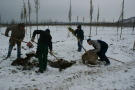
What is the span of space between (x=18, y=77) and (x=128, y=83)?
4448mm

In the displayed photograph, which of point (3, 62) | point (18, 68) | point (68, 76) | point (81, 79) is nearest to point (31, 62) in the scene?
point (18, 68)

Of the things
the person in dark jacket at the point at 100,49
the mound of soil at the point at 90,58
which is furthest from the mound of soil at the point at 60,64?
the person in dark jacket at the point at 100,49

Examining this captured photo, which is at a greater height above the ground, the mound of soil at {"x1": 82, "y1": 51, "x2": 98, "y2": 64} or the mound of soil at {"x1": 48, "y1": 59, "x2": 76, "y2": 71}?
the mound of soil at {"x1": 82, "y1": 51, "x2": 98, "y2": 64}

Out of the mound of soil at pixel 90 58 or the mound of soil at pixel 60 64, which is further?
the mound of soil at pixel 90 58

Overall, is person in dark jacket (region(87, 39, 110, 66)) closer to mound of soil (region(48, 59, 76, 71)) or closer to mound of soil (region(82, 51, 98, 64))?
mound of soil (region(82, 51, 98, 64))

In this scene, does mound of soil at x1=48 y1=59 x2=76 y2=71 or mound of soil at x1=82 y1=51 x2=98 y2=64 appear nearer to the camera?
mound of soil at x1=48 y1=59 x2=76 y2=71

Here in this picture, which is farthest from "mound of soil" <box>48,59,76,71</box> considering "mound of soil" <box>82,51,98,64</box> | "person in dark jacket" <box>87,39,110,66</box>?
"person in dark jacket" <box>87,39,110,66</box>

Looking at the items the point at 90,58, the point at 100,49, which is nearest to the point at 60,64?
the point at 90,58

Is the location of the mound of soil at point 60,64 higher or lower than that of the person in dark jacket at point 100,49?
lower

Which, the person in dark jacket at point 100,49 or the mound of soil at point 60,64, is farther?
the person in dark jacket at point 100,49

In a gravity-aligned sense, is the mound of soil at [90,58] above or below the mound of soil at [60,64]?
above

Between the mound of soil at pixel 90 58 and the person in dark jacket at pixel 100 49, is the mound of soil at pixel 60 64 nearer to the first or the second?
the mound of soil at pixel 90 58

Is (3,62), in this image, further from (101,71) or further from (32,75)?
(101,71)

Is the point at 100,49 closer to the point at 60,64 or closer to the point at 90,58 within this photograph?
the point at 90,58
